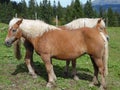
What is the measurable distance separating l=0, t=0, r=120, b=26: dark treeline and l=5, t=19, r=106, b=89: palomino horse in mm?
23774

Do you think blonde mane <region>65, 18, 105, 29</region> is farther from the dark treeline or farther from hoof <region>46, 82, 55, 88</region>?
the dark treeline

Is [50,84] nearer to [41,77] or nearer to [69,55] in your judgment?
[41,77]

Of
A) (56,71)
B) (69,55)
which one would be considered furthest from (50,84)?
(56,71)

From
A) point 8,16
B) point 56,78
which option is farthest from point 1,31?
point 8,16

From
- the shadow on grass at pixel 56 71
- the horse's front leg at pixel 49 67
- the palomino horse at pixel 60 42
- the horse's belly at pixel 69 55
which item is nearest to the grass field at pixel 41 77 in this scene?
the shadow on grass at pixel 56 71

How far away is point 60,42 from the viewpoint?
8078 millimetres

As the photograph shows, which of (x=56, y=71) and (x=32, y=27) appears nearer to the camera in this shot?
(x=32, y=27)

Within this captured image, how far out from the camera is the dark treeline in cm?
3297

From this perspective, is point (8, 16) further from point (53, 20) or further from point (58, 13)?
point (58, 13)

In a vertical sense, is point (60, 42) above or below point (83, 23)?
below

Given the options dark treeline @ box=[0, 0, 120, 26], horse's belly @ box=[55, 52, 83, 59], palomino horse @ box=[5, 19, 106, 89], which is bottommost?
dark treeline @ box=[0, 0, 120, 26]

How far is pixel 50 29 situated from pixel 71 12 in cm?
2709

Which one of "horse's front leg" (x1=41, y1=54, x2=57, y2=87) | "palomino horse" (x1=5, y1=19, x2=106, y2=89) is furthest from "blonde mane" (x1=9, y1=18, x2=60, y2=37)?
"horse's front leg" (x1=41, y1=54, x2=57, y2=87)

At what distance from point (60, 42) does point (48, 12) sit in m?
28.6
